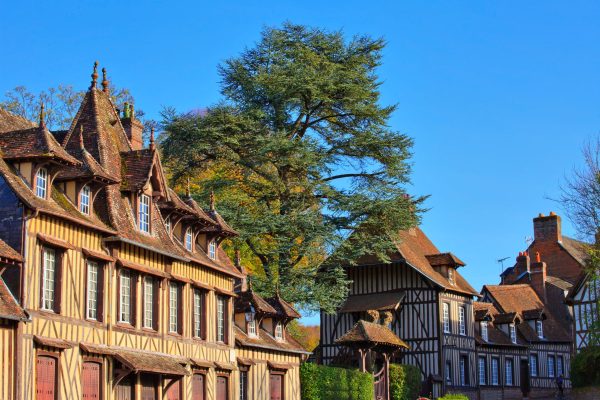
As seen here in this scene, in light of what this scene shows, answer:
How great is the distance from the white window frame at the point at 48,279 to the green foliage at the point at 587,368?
22129mm

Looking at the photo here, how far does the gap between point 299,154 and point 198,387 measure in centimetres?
1181

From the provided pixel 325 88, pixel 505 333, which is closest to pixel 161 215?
pixel 325 88

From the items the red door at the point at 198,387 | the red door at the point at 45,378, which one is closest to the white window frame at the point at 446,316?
the red door at the point at 198,387

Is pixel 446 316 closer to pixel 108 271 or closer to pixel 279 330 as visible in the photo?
pixel 279 330

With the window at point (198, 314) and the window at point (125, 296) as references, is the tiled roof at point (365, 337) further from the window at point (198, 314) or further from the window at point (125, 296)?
the window at point (125, 296)

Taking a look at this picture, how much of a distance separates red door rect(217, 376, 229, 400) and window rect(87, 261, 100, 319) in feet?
21.0

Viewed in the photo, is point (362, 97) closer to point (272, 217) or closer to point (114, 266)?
point (272, 217)

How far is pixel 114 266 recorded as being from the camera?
22406mm

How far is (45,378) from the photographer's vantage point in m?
19.6

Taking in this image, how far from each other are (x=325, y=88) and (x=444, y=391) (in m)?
13.3

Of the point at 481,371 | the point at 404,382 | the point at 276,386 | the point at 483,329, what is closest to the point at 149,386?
the point at 276,386

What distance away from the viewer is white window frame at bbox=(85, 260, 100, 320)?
70.4 ft

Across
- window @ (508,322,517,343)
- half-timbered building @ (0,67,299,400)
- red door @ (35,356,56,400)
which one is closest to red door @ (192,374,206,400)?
half-timbered building @ (0,67,299,400)

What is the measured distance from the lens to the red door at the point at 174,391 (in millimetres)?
24453
